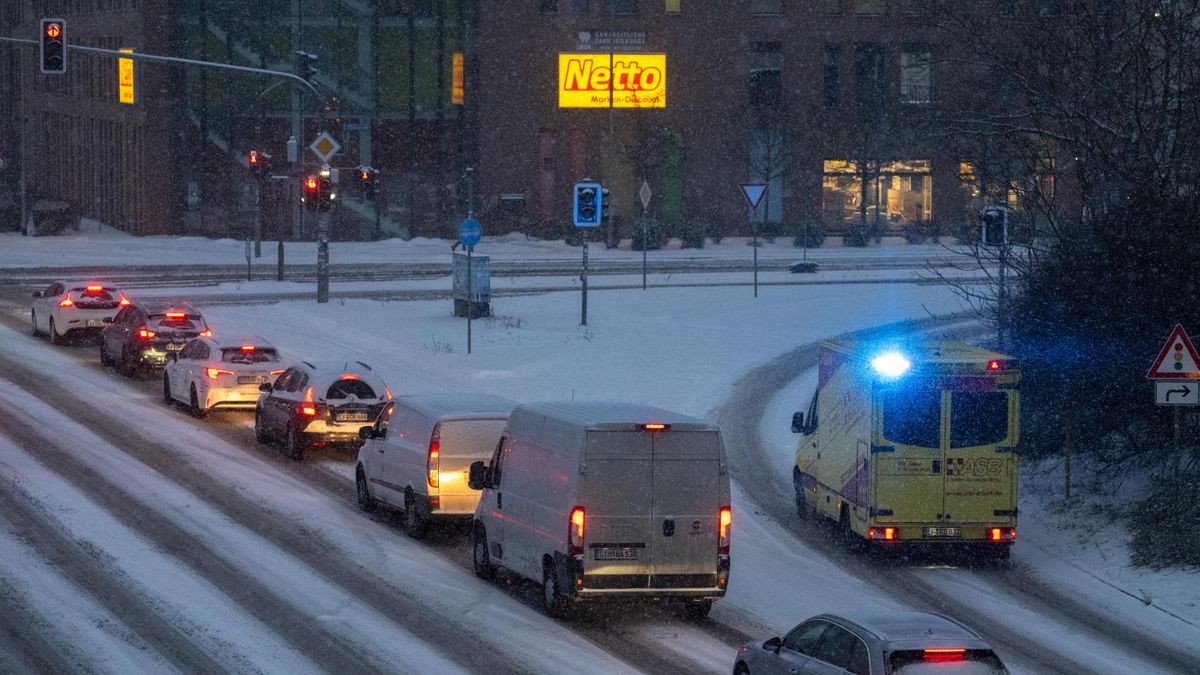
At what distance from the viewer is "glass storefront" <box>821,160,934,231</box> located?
3068 inches

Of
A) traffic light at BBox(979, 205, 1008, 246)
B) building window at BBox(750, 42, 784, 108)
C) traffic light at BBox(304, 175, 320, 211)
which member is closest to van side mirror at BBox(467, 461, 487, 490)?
traffic light at BBox(979, 205, 1008, 246)

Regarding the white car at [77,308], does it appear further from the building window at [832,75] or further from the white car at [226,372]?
the building window at [832,75]

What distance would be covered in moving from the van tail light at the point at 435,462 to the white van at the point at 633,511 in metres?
3.28

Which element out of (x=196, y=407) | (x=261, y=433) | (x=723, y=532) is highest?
(x=723, y=532)

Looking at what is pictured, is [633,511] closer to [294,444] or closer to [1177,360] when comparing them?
[1177,360]

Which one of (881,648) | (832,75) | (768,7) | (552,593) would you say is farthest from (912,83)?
(881,648)

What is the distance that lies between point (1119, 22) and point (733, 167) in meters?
50.5

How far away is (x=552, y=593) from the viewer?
53.6 feet

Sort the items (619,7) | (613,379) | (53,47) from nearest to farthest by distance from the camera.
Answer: (613,379) → (53,47) → (619,7)

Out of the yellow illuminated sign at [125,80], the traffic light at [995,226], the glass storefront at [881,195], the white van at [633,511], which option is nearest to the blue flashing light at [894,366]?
the white van at [633,511]

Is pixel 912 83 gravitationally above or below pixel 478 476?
above

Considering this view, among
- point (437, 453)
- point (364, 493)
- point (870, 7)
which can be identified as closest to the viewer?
point (437, 453)

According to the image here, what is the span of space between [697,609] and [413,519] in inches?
189

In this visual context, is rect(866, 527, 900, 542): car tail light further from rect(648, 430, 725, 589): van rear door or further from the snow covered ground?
rect(648, 430, 725, 589): van rear door
